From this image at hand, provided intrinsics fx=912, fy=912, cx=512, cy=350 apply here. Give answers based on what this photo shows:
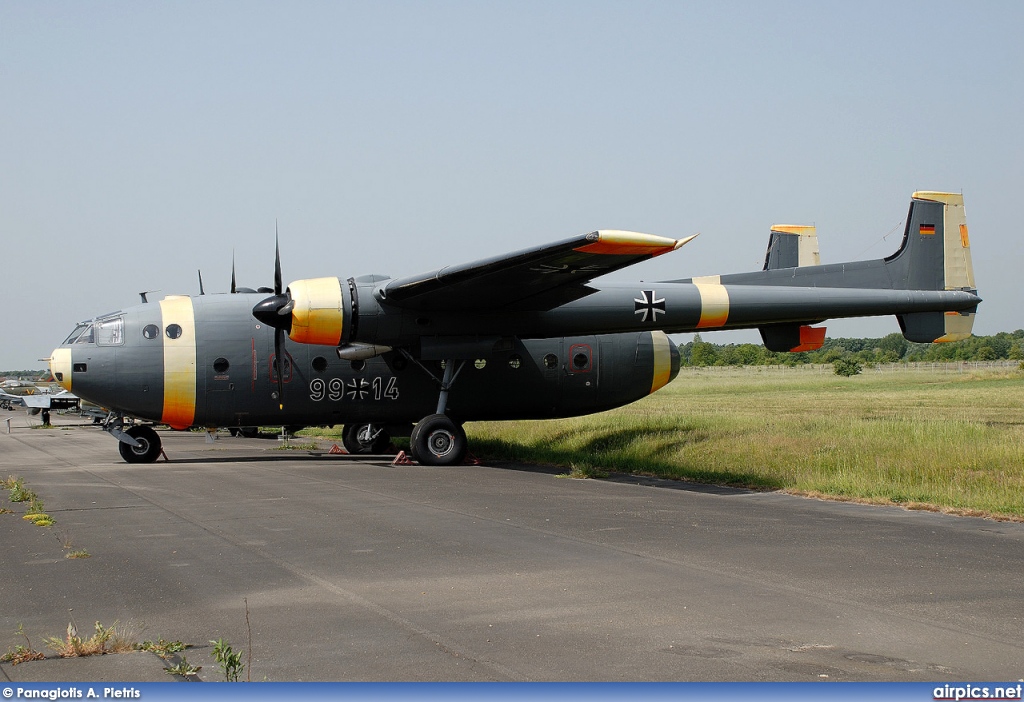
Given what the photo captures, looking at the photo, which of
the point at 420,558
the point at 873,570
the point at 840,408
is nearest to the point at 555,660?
the point at 420,558

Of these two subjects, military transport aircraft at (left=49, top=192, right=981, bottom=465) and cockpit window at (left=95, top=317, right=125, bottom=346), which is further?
cockpit window at (left=95, top=317, right=125, bottom=346)

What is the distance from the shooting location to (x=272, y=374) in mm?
20531

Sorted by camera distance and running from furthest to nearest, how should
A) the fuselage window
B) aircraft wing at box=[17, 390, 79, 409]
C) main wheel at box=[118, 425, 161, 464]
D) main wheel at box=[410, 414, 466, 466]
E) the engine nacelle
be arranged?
aircraft wing at box=[17, 390, 79, 409] < main wheel at box=[118, 425, 161, 464] < the fuselage window < main wheel at box=[410, 414, 466, 466] < the engine nacelle

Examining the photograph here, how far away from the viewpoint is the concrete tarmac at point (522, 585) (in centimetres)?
568

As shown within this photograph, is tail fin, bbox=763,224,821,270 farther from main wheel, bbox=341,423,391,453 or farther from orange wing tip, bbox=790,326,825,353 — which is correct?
main wheel, bbox=341,423,391,453

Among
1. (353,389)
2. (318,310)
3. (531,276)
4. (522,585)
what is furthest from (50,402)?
(522,585)

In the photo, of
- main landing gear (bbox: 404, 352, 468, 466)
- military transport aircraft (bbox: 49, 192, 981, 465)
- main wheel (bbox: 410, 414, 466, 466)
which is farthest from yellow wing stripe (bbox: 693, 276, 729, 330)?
main wheel (bbox: 410, 414, 466, 466)

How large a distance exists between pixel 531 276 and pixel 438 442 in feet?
15.5

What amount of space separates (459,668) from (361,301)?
13.5m

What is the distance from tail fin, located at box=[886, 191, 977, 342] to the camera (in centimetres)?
2119

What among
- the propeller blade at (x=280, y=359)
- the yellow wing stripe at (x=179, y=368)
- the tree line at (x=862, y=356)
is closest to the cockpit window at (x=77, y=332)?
the yellow wing stripe at (x=179, y=368)

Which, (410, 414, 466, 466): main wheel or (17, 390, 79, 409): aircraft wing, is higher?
(17, 390, 79, 409): aircraft wing

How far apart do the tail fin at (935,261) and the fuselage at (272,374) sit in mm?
6602

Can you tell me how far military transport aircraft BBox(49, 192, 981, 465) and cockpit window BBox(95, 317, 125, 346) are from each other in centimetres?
3
